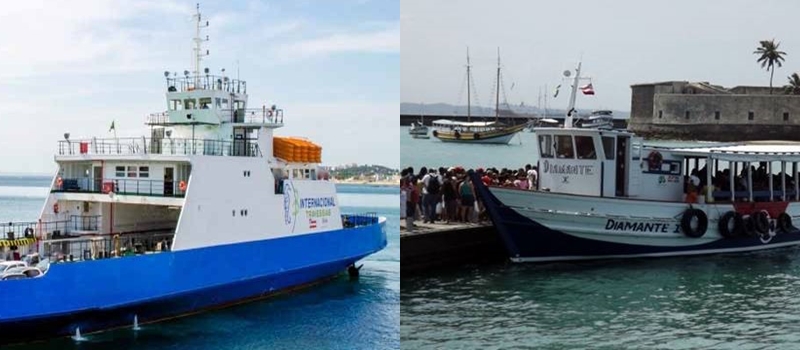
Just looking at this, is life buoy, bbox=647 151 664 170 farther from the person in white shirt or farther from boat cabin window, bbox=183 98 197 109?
boat cabin window, bbox=183 98 197 109

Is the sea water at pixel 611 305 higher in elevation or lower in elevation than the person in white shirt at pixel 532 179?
lower

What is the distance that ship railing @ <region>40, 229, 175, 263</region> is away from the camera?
12468 millimetres

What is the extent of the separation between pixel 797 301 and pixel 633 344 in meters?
3.44

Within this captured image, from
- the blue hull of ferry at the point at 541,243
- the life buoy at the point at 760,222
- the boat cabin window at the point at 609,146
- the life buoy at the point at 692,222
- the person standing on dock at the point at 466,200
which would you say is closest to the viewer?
the blue hull of ferry at the point at 541,243

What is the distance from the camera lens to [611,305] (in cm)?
1099

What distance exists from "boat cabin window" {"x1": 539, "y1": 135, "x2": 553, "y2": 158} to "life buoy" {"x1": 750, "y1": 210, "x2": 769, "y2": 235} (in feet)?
12.6

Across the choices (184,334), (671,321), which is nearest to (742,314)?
(671,321)

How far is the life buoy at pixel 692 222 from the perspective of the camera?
568 inches

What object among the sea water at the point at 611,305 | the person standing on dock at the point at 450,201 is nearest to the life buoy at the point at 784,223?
the sea water at the point at 611,305

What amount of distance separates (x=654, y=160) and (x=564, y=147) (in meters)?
1.61

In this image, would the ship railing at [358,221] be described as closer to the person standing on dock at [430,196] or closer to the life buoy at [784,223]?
the person standing on dock at [430,196]

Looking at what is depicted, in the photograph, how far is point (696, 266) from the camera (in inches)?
549

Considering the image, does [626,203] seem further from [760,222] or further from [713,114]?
[713,114]

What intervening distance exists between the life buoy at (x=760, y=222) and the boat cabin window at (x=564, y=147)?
3624mm
